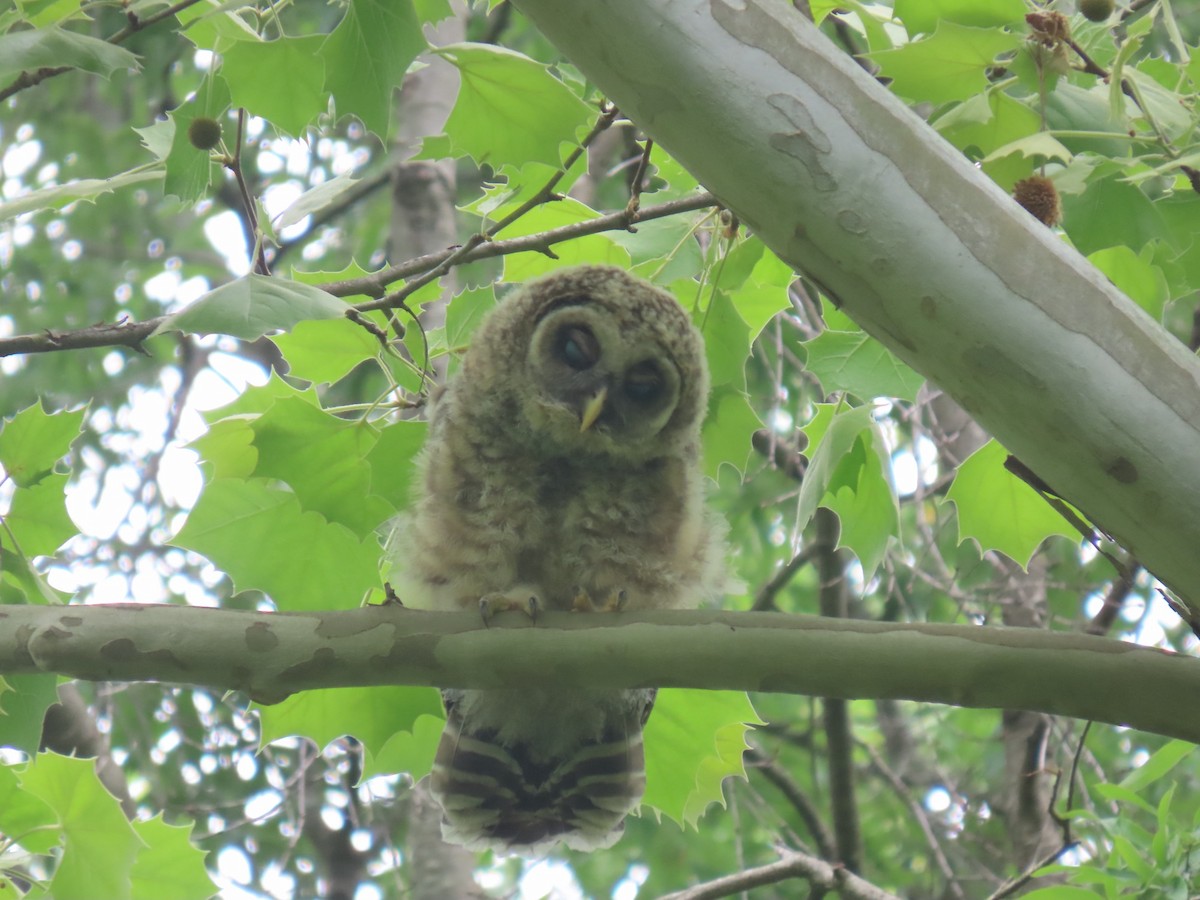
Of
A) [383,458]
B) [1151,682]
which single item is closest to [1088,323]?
[1151,682]

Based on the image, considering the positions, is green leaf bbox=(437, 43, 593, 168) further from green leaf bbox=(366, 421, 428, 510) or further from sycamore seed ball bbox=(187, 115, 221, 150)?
green leaf bbox=(366, 421, 428, 510)

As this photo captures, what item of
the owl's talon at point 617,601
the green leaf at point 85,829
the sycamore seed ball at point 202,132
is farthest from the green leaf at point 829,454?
the green leaf at point 85,829

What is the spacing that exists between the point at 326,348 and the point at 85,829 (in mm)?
872

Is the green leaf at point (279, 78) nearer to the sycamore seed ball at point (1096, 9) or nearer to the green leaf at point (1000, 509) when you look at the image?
the sycamore seed ball at point (1096, 9)

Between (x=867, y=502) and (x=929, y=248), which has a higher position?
(x=929, y=248)

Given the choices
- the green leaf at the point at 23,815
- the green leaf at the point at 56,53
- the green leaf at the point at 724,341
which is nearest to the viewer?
the green leaf at the point at 56,53

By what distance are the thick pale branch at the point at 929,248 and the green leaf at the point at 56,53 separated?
0.56 metres

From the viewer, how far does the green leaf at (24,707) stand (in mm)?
2027

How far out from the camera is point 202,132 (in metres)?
1.88

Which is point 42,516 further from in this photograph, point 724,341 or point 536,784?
point 724,341

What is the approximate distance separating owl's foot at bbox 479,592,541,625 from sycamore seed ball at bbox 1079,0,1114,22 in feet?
3.81

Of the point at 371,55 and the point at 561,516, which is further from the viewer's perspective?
the point at 561,516

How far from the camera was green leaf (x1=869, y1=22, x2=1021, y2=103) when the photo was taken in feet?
5.37

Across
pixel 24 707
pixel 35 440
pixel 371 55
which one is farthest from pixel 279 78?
pixel 24 707
